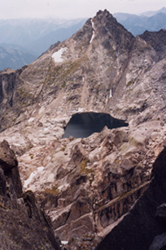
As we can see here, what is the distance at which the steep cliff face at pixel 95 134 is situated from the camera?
38844 millimetres

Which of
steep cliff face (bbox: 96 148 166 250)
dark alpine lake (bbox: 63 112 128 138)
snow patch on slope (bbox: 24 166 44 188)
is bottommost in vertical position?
dark alpine lake (bbox: 63 112 128 138)


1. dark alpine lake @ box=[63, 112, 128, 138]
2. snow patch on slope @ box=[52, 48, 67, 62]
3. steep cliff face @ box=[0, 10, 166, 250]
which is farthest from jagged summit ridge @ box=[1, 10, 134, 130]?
dark alpine lake @ box=[63, 112, 128, 138]

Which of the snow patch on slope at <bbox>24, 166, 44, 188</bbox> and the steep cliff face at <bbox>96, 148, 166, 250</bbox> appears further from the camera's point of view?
the snow patch on slope at <bbox>24, 166, 44, 188</bbox>

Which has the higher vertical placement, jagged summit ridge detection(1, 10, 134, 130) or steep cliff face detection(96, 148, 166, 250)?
jagged summit ridge detection(1, 10, 134, 130)

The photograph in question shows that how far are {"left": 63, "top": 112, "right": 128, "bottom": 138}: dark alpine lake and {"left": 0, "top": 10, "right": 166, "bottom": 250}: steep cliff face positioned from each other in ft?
11.7

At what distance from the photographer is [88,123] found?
112 metres

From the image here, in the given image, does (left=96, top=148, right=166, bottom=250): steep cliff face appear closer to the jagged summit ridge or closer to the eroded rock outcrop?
the eroded rock outcrop

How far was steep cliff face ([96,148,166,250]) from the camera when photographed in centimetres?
3055

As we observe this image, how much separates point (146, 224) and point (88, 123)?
81490mm

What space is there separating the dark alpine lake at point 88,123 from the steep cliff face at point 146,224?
65395mm

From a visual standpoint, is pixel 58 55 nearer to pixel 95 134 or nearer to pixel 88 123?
pixel 88 123

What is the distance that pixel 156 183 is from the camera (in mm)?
35844

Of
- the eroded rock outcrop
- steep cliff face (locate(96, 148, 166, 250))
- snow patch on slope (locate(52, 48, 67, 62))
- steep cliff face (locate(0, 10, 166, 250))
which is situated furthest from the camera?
snow patch on slope (locate(52, 48, 67, 62))

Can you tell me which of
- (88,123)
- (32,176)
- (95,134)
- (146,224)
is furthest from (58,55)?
(146,224)
